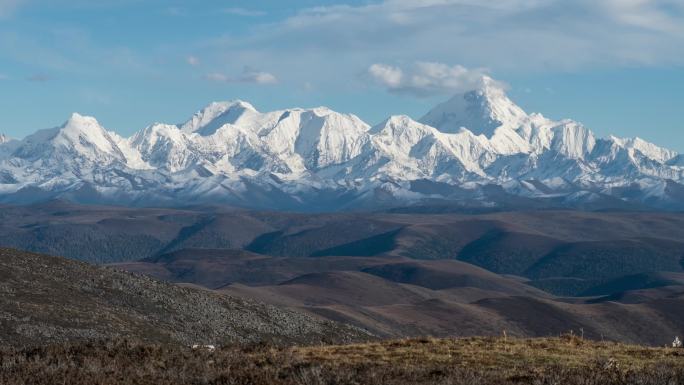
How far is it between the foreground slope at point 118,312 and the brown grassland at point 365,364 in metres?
27.2

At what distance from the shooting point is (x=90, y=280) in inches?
3066

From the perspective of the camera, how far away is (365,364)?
101ft

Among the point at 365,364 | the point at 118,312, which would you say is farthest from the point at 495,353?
the point at 118,312

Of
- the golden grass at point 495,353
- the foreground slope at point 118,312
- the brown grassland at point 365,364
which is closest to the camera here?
the brown grassland at point 365,364

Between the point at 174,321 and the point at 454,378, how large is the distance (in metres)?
46.5

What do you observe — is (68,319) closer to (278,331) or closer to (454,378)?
(278,331)

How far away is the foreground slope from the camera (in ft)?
206

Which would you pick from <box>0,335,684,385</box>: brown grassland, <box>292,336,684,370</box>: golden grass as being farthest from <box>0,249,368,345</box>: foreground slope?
<box>292,336,684,370</box>: golden grass

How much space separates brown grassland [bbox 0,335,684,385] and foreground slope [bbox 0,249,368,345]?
27223 millimetres

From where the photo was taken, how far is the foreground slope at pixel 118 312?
62.7m

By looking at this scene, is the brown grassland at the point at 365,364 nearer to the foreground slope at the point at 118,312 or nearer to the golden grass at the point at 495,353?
the golden grass at the point at 495,353

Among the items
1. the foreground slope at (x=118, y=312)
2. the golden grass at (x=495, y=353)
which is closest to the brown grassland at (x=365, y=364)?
the golden grass at (x=495, y=353)

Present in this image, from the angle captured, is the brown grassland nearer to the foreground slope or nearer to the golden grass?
the golden grass

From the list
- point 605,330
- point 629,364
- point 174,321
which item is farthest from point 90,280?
point 605,330
